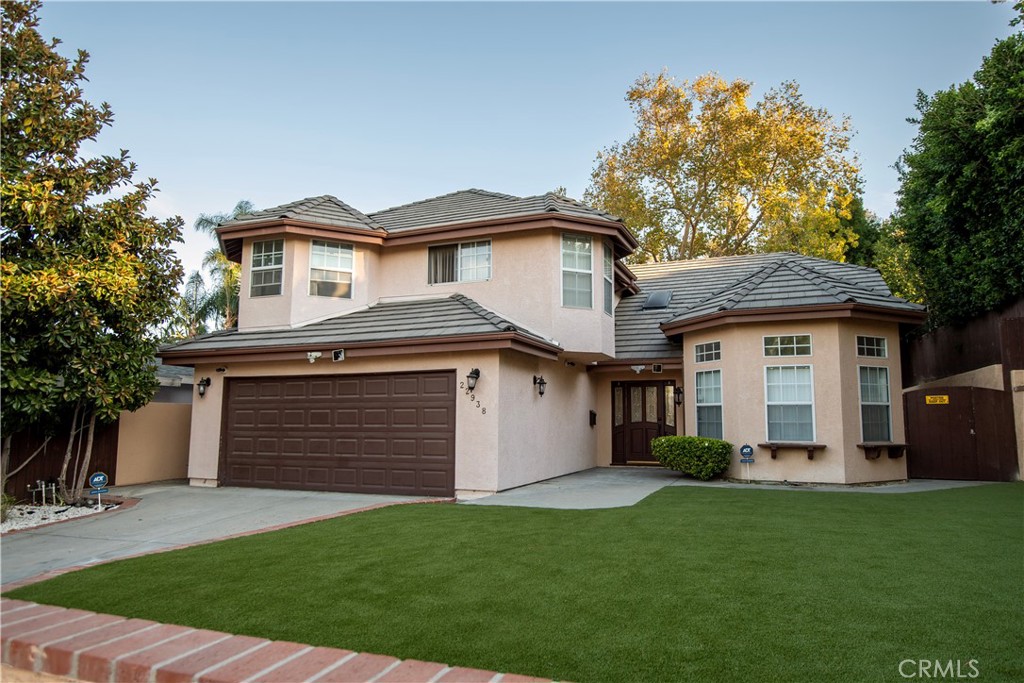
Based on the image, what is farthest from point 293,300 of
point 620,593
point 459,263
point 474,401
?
point 620,593

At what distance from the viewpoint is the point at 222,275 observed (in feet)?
95.6

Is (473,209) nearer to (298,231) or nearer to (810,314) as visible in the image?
(298,231)

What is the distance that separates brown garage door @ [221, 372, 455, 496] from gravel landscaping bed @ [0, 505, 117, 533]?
2788 millimetres

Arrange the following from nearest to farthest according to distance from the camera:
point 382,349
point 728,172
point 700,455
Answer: point 382,349 → point 700,455 → point 728,172

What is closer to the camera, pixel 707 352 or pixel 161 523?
pixel 161 523

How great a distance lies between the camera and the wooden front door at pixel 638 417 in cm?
1589

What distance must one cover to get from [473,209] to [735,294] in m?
6.06

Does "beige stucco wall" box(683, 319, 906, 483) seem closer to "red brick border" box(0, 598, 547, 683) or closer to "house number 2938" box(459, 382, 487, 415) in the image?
"house number 2938" box(459, 382, 487, 415)

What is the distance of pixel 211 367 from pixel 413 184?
1177cm

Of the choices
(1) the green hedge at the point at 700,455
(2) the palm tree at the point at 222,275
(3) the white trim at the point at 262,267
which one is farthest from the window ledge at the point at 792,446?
(2) the palm tree at the point at 222,275

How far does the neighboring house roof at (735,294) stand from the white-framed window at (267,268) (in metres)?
8.02

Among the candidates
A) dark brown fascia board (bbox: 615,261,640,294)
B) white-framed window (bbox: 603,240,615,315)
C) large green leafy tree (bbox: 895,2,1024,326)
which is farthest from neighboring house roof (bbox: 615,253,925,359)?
large green leafy tree (bbox: 895,2,1024,326)

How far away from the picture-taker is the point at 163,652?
3.37 m

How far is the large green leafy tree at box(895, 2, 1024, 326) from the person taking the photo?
41.0 feet
